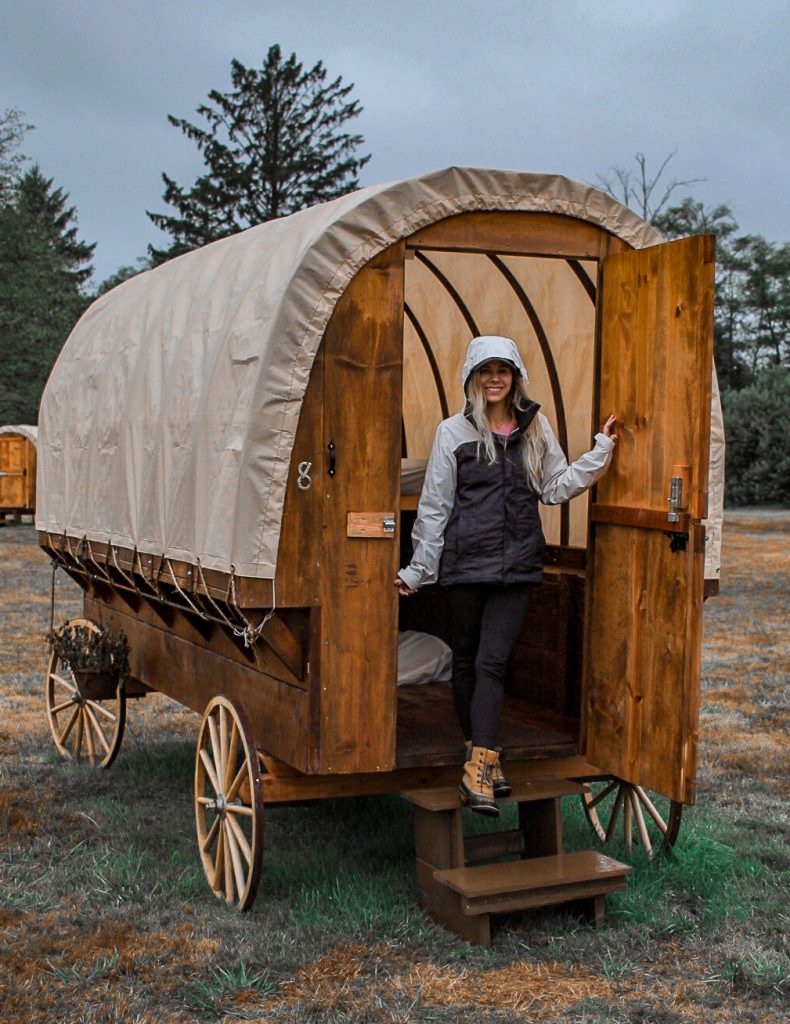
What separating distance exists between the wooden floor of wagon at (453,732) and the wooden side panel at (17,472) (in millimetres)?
20936

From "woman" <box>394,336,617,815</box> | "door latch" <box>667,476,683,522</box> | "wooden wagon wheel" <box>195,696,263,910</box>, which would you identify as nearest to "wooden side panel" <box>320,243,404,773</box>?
"woman" <box>394,336,617,815</box>

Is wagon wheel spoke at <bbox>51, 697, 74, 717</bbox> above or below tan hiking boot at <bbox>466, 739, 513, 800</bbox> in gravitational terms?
below

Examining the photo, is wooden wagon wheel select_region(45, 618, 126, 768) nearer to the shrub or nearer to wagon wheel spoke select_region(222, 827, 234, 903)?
wagon wheel spoke select_region(222, 827, 234, 903)

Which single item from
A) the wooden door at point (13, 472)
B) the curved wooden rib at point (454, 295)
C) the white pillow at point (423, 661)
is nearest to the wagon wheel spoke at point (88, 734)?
the white pillow at point (423, 661)

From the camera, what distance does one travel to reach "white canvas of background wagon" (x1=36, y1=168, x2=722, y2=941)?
4762mm

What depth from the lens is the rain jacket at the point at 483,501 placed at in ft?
16.7

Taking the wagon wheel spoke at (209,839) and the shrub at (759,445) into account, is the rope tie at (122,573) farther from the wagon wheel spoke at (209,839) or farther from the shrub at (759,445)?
the shrub at (759,445)

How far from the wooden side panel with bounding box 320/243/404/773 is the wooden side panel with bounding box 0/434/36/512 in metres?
22.0

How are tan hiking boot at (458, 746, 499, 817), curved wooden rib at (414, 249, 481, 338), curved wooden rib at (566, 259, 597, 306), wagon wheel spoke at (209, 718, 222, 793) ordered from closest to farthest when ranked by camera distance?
tan hiking boot at (458, 746, 499, 817)
wagon wheel spoke at (209, 718, 222, 793)
curved wooden rib at (566, 259, 597, 306)
curved wooden rib at (414, 249, 481, 338)

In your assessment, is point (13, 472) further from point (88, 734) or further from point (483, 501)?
point (483, 501)

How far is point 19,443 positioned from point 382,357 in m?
22.4

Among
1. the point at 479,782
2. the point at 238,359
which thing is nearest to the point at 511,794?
the point at 479,782

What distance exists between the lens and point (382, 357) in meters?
4.84

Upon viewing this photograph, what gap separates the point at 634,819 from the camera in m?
6.34
